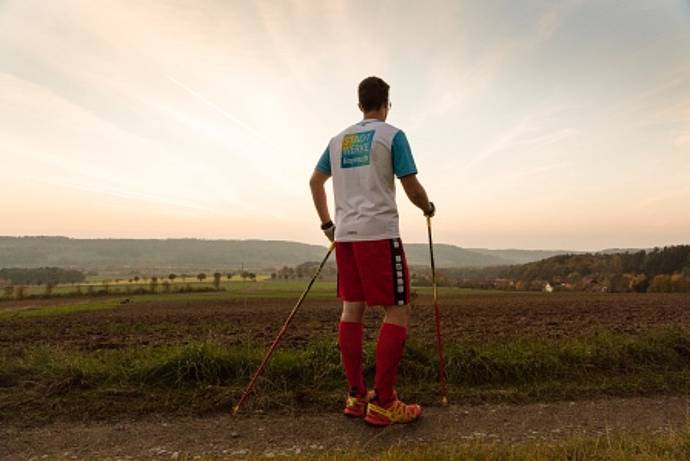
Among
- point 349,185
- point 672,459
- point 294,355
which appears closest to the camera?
point 672,459

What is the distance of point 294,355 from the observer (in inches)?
195

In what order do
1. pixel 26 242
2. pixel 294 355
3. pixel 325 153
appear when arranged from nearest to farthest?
pixel 325 153 → pixel 294 355 → pixel 26 242

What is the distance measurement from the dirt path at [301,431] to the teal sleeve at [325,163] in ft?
6.91

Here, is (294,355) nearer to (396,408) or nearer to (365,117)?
(396,408)

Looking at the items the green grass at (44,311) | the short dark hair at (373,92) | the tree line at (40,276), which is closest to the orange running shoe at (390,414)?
the short dark hair at (373,92)

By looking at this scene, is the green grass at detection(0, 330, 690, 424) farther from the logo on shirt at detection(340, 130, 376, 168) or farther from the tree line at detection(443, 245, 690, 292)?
the tree line at detection(443, 245, 690, 292)

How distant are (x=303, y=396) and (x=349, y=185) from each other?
197 cm

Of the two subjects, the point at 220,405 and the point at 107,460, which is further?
the point at 220,405

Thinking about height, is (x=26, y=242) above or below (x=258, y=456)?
above

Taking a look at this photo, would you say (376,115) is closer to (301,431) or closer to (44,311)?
(301,431)

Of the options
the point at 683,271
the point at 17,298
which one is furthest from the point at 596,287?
the point at 17,298

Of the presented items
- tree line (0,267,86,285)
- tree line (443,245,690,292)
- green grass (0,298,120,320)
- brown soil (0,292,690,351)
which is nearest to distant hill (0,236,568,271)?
tree line (0,267,86,285)

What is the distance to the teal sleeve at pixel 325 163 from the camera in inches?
163

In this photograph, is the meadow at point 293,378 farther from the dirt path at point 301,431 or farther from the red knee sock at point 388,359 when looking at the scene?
the red knee sock at point 388,359
